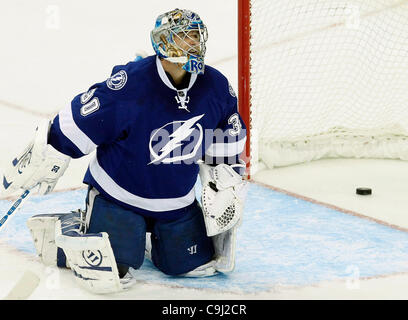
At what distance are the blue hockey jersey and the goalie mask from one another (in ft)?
0.22

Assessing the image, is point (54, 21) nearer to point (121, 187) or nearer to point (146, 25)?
point (146, 25)

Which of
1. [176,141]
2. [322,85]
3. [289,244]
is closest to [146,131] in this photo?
[176,141]

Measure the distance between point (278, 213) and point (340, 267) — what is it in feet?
2.11

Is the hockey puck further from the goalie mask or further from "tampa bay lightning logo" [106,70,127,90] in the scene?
"tampa bay lightning logo" [106,70,127,90]

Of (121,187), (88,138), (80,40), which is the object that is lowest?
(80,40)

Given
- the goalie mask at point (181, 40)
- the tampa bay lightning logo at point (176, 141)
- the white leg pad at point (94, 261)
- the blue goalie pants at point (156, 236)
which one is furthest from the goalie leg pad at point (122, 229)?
the goalie mask at point (181, 40)

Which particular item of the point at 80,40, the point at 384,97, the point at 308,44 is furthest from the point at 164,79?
the point at 80,40

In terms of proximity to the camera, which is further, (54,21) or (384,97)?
(54,21)

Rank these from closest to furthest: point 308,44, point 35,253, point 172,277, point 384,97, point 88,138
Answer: point 88,138
point 172,277
point 35,253
point 384,97
point 308,44

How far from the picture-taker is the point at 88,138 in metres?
2.52

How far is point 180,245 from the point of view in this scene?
2.72m

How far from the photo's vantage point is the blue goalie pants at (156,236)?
2625 mm

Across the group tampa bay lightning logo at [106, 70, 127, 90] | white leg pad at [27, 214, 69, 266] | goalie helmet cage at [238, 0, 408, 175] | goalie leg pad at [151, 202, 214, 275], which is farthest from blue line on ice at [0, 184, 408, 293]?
tampa bay lightning logo at [106, 70, 127, 90]

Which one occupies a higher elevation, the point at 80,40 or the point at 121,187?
the point at 121,187
